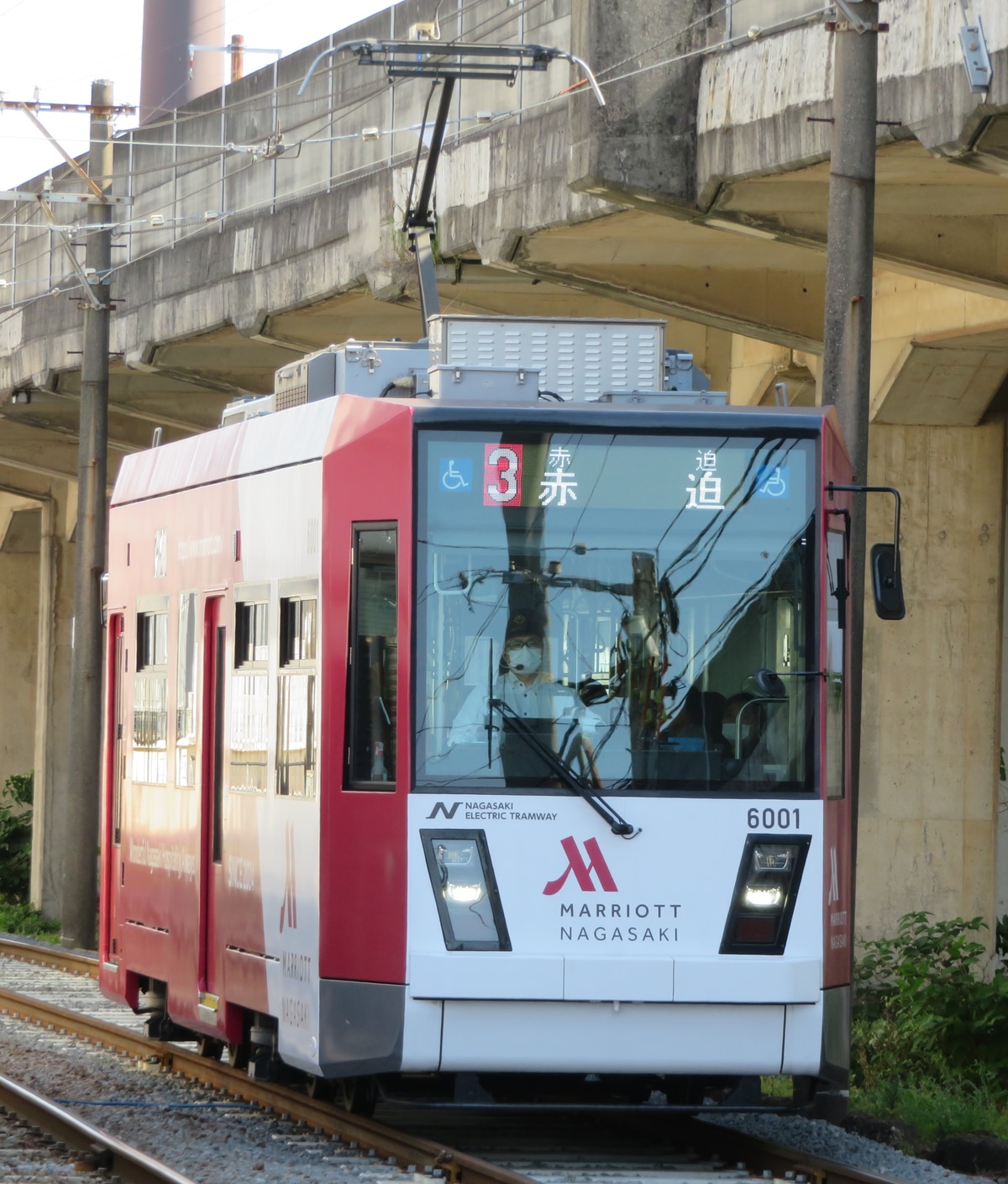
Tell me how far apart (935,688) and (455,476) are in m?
9.48

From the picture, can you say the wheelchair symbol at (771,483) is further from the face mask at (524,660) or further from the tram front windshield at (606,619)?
the face mask at (524,660)

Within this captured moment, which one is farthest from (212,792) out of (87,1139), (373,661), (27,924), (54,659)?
(54,659)

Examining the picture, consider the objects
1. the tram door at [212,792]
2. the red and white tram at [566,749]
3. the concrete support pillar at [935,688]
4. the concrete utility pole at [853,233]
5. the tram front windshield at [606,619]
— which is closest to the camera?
the red and white tram at [566,749]

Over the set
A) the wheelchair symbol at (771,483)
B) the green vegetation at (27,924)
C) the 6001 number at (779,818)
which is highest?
the wheelchair symbol at (771,483)

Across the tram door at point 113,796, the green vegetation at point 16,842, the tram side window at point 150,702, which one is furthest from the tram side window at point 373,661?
the green vegetation at point 16,842

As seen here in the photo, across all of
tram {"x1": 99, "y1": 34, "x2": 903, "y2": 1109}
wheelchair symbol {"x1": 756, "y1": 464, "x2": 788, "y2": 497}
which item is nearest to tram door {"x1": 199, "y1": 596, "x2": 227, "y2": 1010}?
tram {"x1": 99, "y1": 34, "x2": 903, "y2": 1109}

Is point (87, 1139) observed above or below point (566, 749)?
below

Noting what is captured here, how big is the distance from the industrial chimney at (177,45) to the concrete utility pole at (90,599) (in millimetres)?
32015

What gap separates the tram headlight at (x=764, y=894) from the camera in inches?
347

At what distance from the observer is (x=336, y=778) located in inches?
355

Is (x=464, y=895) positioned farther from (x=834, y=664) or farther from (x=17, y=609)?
(x=17, y=609)

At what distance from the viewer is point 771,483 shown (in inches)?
360

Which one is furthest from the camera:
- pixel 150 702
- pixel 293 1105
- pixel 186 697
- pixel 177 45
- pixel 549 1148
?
pixel 177 45

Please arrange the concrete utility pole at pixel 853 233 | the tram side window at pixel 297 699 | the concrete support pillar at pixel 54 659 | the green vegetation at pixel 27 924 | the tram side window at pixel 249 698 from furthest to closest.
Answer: the concrete support pillar at pixel 54 659 → the green vegetation at pixel 27 924 → the concrete utility pole at pixel 853 233 → the tram side window at pixel 249 698 → the tram side window at pixel 297 699
